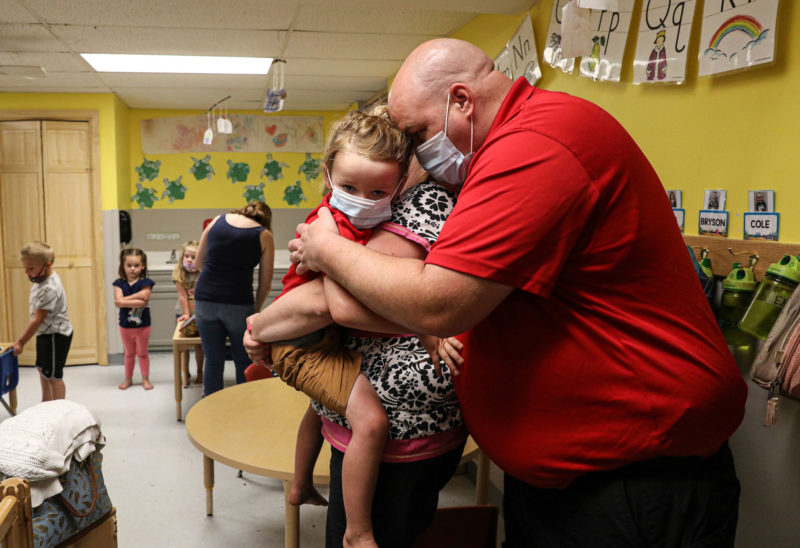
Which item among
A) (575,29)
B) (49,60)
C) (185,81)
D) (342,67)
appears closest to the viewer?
(575,29)

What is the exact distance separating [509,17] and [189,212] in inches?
185

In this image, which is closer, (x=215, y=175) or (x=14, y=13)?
(x=14, y=13)

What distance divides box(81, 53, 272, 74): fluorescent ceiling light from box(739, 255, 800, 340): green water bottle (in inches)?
142

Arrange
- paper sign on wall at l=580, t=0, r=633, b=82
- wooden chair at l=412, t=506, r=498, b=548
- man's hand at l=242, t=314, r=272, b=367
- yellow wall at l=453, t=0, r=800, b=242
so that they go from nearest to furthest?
man's hand at l=242, t=314, r=272, b=367
wooden chair at l=412, t=506, r=498, b=548
yellow wall at l=453, t=0, r=800, b=242
paper sign on wall at l=580, t=0, r=633, b=82

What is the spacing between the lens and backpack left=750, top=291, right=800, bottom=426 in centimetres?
135

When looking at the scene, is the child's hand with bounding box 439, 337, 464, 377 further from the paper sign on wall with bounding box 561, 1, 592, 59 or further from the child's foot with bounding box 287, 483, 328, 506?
the paper sign on wall with bounding box 561, 1, 592, 59

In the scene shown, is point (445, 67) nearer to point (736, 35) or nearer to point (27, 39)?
point (736, 35)

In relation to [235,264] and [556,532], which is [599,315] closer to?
[556,532]

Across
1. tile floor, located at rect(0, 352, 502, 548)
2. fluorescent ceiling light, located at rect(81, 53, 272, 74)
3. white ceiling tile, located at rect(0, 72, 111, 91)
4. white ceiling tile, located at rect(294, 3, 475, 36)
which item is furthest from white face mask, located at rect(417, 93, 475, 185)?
white ceiling tile, located at rect(0, 72, 111, 91)

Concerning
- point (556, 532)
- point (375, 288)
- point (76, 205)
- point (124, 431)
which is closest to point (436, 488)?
point (556, 532)

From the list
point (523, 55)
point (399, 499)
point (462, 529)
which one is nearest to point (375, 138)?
point (399, 499)

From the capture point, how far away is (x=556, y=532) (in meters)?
1.01

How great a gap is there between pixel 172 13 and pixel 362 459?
295 centimetres

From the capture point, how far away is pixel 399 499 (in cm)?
117
